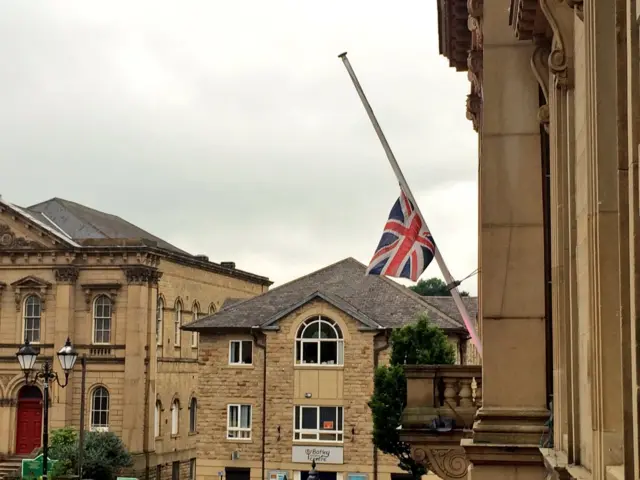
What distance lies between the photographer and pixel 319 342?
156 feet

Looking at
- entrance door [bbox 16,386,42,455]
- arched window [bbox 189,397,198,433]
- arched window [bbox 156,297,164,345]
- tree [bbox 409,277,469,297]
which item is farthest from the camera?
tree [bbox 409,277,469,297]

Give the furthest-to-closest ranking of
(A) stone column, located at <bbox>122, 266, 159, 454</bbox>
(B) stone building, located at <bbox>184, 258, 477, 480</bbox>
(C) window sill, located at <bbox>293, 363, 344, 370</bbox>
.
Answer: (A) stone column, located at <bbox>122, 266, 159, 454</bbox>
(C) window sill, located at <bbox>293, 363, 344, 370</bbox>
(B) stone building, located at <bbox>184, 258, 477, 480</bbox>

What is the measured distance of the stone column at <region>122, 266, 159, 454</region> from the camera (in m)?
54.1

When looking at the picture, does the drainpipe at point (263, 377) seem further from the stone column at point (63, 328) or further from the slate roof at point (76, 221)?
the stone column at point (63, 328)

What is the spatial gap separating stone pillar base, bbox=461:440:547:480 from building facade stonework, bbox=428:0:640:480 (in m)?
0.02

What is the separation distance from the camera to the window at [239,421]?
47.3m

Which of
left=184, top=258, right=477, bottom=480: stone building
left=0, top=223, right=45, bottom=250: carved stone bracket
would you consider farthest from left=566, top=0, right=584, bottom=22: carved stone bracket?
left=0, top=223, right=45, bottom=250: carved stone bracket

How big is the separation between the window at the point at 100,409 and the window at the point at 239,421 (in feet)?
31.0

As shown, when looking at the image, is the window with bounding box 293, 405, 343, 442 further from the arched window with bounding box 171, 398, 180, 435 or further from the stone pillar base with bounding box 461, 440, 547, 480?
the stone pillar base with bounding box 461, 440, 547, 480

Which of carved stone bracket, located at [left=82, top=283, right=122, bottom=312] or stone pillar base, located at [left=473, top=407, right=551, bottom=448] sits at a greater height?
carved stone bracket, located at [left=82, top=283, right=122, bottom=312]

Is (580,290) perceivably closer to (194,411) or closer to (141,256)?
(141,256)

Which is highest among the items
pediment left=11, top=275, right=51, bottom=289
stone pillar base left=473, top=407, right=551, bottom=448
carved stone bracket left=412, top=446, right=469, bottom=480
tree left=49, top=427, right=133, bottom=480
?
pediment left=11, top=275, right=51, bottom=289

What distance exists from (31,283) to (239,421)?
14766 mm

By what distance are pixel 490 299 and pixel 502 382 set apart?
934 mm
